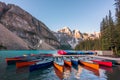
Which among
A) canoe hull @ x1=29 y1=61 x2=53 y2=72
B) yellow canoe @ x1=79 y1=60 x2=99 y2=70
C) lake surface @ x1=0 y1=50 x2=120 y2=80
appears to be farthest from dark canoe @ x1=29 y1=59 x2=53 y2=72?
yellow canoe @ x1=79 y1=60 x2=99 y2=70

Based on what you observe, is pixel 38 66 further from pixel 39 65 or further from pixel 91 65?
pixel 91 65

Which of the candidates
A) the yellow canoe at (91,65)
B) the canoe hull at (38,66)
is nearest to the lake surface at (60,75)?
the canoe hull at (38,66)

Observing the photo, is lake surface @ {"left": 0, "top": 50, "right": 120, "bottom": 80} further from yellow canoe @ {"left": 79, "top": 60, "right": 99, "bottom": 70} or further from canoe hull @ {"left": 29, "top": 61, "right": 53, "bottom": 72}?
yellow canoe @ {"left": 79, "top": 60, "right": 99, "bottom": 70}

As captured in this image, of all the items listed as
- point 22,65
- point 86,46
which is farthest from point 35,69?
point 86,46

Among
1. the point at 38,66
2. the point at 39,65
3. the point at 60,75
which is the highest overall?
the point at 39,65

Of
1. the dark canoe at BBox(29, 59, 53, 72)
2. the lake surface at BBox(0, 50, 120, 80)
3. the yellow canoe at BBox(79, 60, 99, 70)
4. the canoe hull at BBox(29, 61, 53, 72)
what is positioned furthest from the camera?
the yellow canoe at BBox(79, 60, 99, 70)

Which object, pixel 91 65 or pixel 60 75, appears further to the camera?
pixel 91 65

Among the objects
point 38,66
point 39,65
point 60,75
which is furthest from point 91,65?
point 60,75

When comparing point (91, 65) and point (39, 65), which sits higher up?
point (39, 65)

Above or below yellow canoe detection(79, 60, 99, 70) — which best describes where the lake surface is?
below

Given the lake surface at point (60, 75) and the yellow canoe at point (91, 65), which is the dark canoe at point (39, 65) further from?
the yellow canoe at point (91, 65)

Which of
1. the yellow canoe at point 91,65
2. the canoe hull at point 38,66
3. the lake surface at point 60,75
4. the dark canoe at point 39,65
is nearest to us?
the lake surface at point 60,75

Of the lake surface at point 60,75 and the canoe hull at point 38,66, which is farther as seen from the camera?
the canoe hull at point 38,66

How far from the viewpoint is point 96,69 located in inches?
1527
